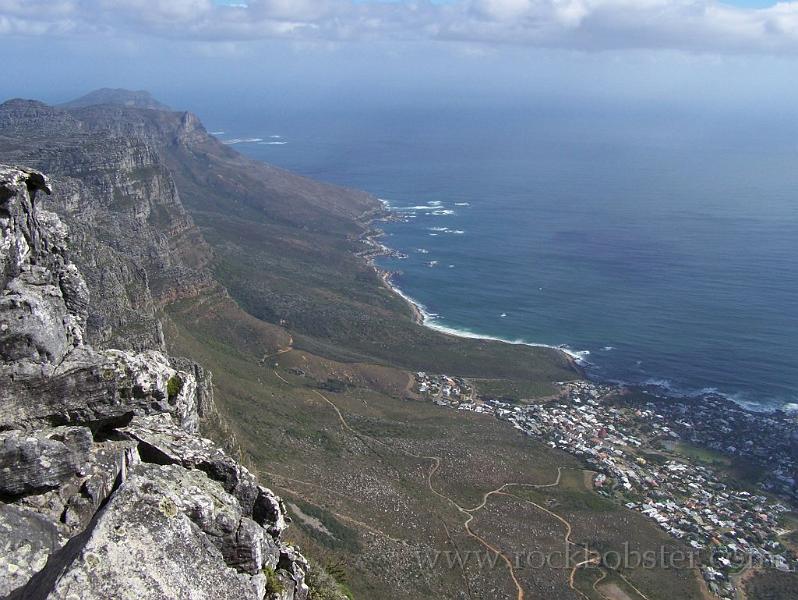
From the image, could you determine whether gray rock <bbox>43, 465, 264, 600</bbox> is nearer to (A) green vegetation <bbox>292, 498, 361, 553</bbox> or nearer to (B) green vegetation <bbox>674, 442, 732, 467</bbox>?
(A) green vegetation <bbox>292, 498, 361, 553</bbox>

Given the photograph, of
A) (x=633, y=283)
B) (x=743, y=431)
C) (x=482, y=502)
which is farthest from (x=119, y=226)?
(x=633, y=283)

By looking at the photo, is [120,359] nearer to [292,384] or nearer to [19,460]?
[19,460]

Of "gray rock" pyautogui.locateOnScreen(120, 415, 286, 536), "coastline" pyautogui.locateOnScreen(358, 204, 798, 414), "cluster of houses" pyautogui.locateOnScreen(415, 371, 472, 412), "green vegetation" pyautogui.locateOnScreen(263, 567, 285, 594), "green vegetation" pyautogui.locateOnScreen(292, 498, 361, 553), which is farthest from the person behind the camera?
"coastline" pyautogui.locateOnScreen(358, 204, 798, 414)

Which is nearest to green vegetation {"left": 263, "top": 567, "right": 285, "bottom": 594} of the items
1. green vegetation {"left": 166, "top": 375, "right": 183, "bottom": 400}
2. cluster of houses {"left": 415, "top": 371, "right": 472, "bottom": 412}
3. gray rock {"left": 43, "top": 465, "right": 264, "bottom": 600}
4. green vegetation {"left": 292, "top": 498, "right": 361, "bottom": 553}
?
gray rock {"left": 43, "top": 465, "right": 264, "bottom": 600}

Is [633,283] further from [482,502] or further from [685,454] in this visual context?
[482,502]

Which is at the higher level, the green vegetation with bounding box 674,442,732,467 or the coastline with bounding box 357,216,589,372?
the coastline with bounding box 357,216,589,372

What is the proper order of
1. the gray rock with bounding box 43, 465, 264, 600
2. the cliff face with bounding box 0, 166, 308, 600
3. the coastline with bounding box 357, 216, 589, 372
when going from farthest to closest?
the coastline with bounding box 357, 216, 589, 372, the cliff face with bounding box 0, 166, 308, 600, the gray rock with bounding box 43, 465, 264, 600
